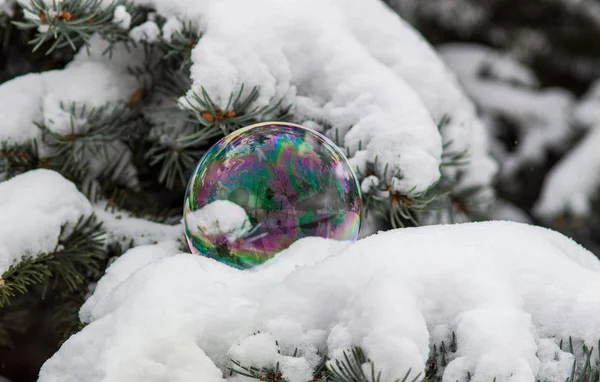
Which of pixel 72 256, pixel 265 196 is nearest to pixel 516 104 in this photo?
pixel 265 196

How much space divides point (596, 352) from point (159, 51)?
1389mm

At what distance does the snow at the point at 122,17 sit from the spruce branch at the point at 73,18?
18 millimetres

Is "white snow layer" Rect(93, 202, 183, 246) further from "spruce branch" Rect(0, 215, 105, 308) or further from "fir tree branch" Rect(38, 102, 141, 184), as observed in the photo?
"fir tree branch" Rect(38, 102, 141, 184)

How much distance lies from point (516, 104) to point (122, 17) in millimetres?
2758

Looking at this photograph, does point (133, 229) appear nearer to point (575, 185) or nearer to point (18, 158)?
point (18, 158)

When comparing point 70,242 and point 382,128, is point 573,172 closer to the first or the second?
point 382,128

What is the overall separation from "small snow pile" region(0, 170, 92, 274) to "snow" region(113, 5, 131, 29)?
0.42 metres

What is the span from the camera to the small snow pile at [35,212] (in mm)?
1368

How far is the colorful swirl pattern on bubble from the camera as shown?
1397 millimetres

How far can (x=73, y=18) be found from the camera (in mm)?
1540

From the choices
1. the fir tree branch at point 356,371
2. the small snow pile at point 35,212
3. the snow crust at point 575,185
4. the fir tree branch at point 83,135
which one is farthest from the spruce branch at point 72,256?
the snow crust at point 575,185

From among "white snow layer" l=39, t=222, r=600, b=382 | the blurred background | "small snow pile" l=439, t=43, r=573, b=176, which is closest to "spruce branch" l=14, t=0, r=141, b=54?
"white snow layer" l=39, t=222, r=600, b=382

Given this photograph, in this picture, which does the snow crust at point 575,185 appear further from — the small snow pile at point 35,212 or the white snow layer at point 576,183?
the small snow pile at point 35,212

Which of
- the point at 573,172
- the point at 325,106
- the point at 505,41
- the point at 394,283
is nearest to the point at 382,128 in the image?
the point at 325,106
